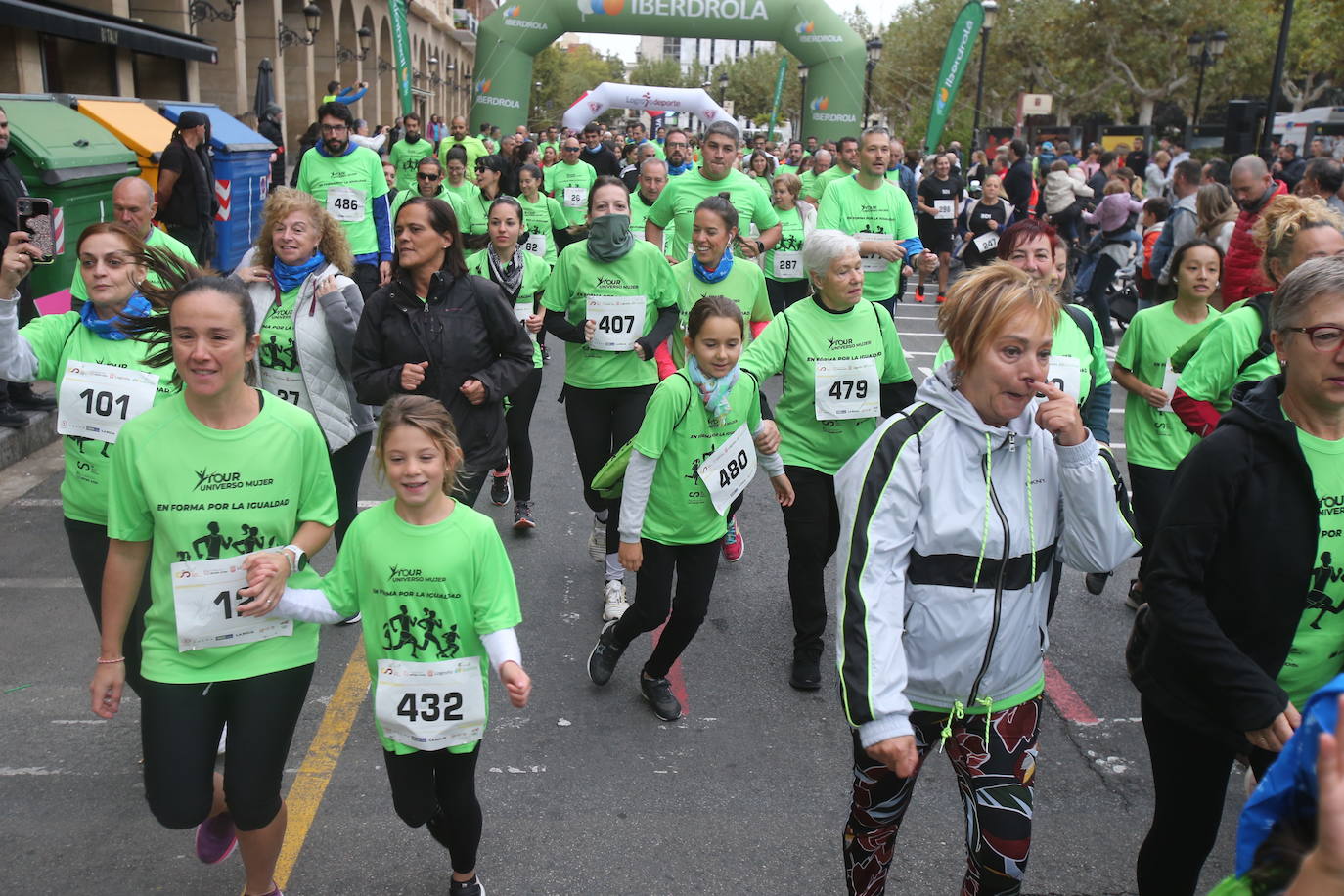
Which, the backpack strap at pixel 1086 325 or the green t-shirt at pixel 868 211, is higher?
the green t-shirt at pixel 868 211

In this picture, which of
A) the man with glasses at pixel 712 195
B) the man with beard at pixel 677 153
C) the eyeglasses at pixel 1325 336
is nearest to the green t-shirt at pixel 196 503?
the eyeglasses at pixel 1325 336

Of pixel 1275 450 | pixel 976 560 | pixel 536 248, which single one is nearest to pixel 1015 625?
pixel 976 560

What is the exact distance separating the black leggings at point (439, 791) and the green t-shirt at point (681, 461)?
4.94ft

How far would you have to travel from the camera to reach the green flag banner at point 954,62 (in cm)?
2562

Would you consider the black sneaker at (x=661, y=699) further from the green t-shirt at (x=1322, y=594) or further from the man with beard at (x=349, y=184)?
the man with beard at (x=349, y=184)

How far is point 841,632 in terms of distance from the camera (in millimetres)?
2680

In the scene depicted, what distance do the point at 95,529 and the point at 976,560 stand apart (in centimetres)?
282

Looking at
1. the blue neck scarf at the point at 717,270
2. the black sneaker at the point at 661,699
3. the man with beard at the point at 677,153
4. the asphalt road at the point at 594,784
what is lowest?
the asphalt road at the point at 594,784

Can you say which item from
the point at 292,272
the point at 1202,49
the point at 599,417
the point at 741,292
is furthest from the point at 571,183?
the point at 1202,49

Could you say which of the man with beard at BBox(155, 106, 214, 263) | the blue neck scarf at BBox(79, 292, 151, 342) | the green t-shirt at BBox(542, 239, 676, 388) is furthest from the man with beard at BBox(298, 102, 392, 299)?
the blue neck scarf at BBox(79, 292, 151, 342)

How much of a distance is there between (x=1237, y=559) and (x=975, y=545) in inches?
22.1

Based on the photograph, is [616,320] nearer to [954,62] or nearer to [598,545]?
[598,545]

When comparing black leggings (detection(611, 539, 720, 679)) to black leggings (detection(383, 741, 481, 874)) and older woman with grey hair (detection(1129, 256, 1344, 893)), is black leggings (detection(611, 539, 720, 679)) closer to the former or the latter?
black leggings (detection(383, 741, 481, 874))

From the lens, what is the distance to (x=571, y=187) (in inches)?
545
